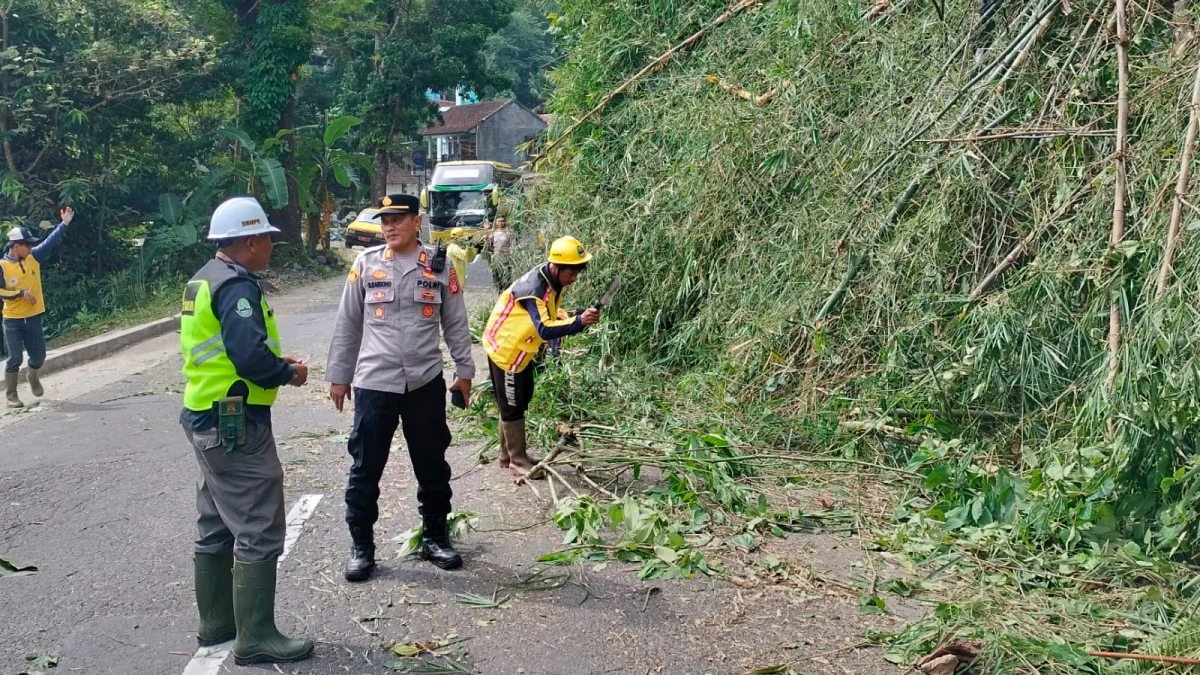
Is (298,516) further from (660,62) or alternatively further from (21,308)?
(660,62)

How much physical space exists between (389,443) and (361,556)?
55cm

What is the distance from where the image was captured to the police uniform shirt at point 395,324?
5.03 metres

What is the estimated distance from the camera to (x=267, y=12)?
78.2ft

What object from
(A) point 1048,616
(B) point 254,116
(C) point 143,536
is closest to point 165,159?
(B) point 254,116

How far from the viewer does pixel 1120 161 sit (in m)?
6.21

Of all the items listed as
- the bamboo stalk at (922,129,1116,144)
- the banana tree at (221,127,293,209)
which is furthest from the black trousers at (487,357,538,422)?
the banana tree at (221,127,293,209)

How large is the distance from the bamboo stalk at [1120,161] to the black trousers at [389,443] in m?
3.42

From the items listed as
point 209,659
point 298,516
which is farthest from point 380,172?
point 209,659

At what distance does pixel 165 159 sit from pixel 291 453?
56.6 ft

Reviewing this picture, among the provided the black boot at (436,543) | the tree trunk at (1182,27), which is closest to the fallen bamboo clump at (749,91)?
the tree trunk at (1182,27)

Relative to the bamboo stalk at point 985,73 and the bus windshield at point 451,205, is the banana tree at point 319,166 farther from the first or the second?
the bamboo stalk at point 985,73

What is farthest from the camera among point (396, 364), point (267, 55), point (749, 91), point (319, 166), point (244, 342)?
point (319, 166)

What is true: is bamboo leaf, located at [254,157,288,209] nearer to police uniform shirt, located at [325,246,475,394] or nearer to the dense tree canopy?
the dense tree canopy

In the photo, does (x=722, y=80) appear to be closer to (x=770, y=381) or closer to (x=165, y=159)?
(x=770, y=381)
